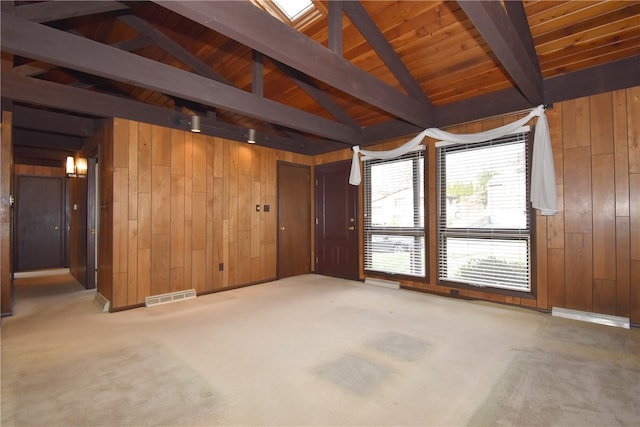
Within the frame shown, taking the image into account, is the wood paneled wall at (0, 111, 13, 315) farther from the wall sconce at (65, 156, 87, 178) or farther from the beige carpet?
the wall sconce at (65, 156, 87, 178)

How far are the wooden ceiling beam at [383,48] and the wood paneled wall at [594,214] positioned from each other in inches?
61.5

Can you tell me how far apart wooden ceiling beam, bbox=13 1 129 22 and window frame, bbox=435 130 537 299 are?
418cm

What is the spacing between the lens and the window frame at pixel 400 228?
14.4 ft

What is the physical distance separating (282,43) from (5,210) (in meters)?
3.70

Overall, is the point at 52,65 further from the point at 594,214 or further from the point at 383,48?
the point at 594,214

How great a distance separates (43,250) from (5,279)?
409 cm

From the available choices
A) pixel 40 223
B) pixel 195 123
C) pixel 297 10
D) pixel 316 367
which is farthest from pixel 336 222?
pixel 40 223

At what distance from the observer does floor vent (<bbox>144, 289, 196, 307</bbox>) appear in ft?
12.5

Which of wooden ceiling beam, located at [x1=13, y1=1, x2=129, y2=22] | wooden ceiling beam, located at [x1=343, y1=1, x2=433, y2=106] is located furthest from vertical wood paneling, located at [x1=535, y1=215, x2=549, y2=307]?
wooden ceiling beam, located at [x1=13, y1=1, x2=129, y2=22]

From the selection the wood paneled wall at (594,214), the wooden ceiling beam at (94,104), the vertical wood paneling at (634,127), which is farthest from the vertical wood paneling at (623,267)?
the wooden ceiling beam at (94,104)

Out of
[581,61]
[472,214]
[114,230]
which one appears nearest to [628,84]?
[581,61]

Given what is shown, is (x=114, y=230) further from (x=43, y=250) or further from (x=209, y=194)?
(x=43, y=250)

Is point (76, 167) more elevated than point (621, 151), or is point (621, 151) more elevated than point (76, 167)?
point (76, 167)

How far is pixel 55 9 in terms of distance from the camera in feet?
8.12
